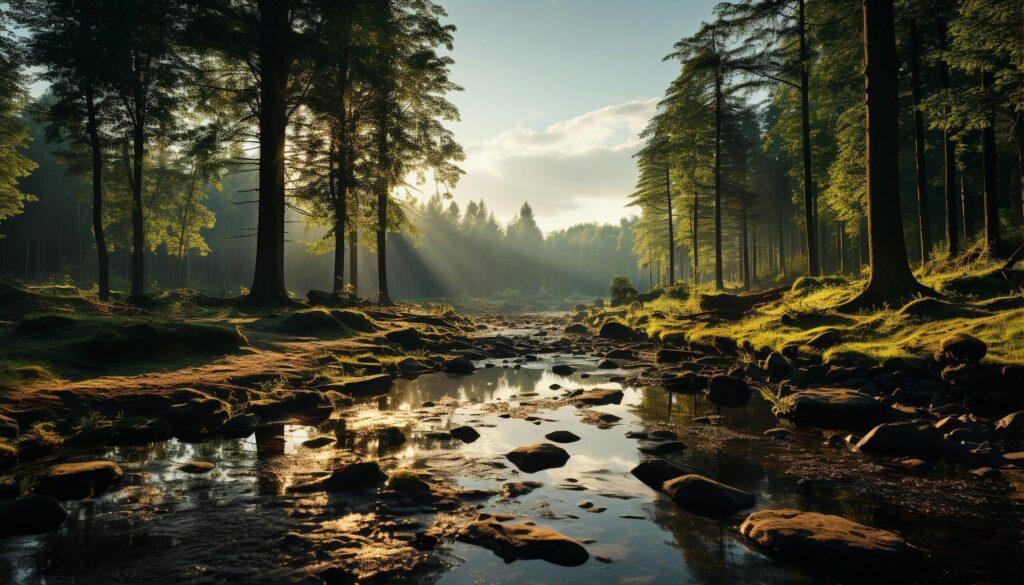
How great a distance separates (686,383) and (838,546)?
779cm

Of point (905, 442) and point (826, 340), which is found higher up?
point (826, 340)

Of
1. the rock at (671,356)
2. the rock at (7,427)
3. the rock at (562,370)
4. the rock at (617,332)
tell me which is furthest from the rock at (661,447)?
the rock at (617,332)

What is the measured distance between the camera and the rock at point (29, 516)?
13.7 feet

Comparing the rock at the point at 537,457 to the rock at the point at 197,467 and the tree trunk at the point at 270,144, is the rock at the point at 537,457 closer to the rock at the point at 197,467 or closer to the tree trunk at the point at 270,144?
the rock at the point at 197,467

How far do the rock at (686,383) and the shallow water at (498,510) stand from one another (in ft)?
11.2

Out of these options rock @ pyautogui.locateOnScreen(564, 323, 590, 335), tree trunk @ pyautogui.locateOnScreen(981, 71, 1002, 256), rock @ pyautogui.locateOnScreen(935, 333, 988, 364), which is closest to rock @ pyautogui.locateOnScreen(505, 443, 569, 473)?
rock @ pyautogui.locateOnScreen(935, 333, 988, 364)

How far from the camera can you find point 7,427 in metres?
6.00

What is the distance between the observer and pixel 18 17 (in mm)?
21203

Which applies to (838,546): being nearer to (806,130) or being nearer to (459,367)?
(459,367)

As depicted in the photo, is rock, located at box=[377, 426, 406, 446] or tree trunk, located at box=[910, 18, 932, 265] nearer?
rock, located at box=[377, 426, 406, 446]

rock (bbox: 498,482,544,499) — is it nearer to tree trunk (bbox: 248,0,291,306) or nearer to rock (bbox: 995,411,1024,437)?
rock (bbox: 995,411,1024,437)

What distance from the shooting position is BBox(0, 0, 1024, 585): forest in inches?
164

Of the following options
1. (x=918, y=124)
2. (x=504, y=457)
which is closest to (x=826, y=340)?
(x=504, y=457)

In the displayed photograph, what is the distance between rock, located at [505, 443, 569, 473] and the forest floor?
0.11ft
